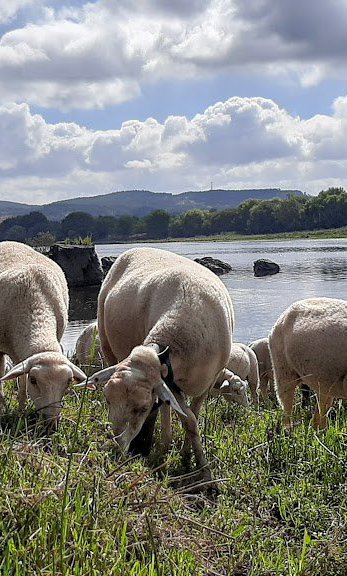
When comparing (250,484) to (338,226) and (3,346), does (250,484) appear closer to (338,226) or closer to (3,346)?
(3,346)

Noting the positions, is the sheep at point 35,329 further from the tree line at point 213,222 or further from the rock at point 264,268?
the tree line at point 213,222

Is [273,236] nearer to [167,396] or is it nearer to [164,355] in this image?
[164,355]

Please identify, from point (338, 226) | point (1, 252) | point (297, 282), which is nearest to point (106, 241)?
point (338, 226)

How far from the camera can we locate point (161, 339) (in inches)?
226

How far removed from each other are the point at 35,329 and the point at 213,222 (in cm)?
12967

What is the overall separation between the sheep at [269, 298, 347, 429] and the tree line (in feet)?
372

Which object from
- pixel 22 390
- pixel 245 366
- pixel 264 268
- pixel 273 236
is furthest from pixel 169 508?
pixel 273 236

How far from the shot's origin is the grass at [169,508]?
3324 millimetres

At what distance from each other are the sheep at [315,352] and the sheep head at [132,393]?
2.31 meters

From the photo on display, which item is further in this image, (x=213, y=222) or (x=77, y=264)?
(x=213, y=222)

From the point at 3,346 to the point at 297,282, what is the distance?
30.5 m

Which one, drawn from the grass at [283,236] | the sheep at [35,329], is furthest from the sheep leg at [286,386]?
the grass at [283,236]

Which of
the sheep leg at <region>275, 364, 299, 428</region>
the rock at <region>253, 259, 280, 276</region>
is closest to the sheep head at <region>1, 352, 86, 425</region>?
the sheep leg at <region>275, 364, 299, 428</region>

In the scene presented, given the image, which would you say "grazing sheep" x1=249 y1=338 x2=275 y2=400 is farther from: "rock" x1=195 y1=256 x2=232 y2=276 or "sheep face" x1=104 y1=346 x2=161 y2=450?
"rock" x1=195 y1=256 x2=232 y2=276
